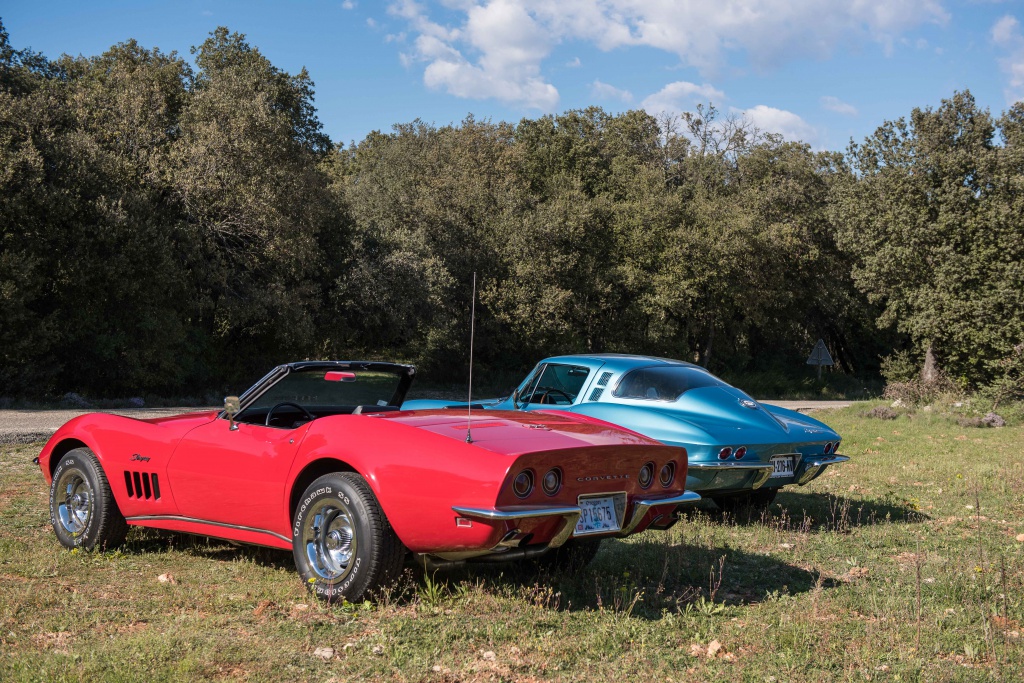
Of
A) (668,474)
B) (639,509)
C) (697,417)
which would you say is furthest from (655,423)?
(639,509)

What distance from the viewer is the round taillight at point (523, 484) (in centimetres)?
482

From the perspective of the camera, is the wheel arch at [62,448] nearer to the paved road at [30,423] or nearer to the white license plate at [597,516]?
the paved road at [30,423]

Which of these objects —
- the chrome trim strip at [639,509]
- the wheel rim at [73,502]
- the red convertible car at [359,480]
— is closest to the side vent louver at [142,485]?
the red convertible car at [359,480]

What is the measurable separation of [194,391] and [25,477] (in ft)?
54.9

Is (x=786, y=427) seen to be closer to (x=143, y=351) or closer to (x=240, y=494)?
(x=240, y=494)

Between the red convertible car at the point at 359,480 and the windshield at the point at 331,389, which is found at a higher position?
the windshield at the point at 331,389

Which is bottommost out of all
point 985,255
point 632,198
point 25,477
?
point 25,477

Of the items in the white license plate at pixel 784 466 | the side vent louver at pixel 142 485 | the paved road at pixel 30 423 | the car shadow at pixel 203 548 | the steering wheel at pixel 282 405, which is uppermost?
the steering wheel at pixel 282 405

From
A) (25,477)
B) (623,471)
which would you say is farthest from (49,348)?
(623,471)

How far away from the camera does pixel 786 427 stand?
878 centimetres

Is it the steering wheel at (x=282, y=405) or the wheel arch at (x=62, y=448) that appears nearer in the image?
the steering wheel at (x=282, y=405)

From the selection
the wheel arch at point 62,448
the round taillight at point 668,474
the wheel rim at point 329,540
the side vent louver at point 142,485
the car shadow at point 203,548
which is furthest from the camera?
the wheel arch at point 62,448

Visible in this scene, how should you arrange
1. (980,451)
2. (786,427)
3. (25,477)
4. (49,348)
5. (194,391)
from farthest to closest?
(194,391)
(49,348)
(980,451)
(25,477)
(786,427)

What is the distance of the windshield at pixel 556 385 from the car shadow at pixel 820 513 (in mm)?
1599
